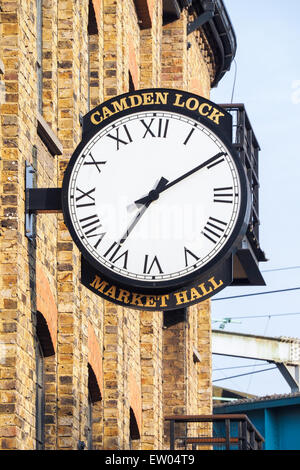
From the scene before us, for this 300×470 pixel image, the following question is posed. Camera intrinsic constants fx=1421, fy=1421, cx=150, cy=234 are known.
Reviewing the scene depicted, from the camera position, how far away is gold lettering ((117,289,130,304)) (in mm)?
10680

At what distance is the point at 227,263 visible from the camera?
10.8 m

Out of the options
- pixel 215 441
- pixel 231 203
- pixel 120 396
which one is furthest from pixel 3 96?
pixel 215 441

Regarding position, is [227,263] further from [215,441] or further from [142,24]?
[142,24]

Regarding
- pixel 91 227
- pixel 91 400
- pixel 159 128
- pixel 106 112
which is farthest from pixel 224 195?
pixel 91 400

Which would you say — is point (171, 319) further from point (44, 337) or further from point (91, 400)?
point (44, 337)

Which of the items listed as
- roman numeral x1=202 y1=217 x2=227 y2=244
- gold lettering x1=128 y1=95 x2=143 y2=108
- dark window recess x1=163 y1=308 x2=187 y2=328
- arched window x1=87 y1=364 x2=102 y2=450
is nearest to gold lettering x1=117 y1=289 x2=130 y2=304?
roman numeral x1=202 y1=217 x2=227 y2=244

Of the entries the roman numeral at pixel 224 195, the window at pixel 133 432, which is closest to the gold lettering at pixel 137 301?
the roman numeral at pixel 224 195

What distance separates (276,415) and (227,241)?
86.9 feet

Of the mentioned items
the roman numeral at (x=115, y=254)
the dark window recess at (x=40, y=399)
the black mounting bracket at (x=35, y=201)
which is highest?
the black mounting bracket at (x=35, y=201)

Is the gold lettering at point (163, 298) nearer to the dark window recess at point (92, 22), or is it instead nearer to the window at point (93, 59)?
the window at point (93, 59)

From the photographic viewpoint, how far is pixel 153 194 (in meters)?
10.8

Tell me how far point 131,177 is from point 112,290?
90 centimetres

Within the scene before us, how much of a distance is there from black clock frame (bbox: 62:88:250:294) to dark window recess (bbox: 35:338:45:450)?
10.4ft

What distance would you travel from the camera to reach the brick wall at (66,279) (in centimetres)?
1162
